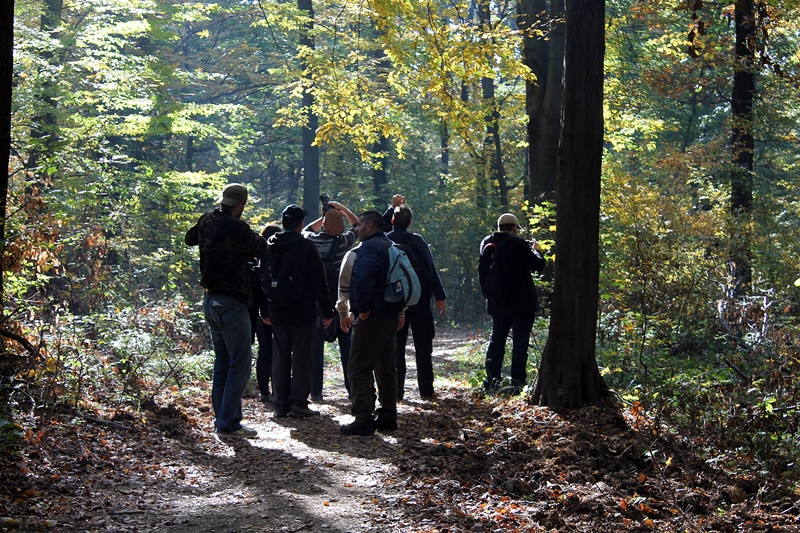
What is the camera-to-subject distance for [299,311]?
9086 mm

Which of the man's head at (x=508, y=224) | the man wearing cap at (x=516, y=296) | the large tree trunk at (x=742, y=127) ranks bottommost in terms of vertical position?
the man wearing cap at (x=516, y=296)

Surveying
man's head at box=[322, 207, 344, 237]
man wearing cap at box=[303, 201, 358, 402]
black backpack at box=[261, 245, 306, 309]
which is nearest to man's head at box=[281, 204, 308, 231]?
black backpack at box=[261, 245, 306, 309]

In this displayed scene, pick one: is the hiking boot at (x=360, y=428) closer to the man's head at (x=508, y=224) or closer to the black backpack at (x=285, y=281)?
the black backpack at (x=285, y=281)

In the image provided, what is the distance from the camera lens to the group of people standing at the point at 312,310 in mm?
8125

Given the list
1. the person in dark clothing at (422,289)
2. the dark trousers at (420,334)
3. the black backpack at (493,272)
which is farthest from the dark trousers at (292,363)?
the black backpack at (493,272)

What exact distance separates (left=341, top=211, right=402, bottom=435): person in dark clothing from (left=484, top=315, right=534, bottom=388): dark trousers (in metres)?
2.05

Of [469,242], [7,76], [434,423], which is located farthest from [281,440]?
[469,242]

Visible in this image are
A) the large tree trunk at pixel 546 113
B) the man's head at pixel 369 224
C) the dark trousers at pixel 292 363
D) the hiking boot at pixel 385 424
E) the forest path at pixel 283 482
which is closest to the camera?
the forest path at pixel 283 482

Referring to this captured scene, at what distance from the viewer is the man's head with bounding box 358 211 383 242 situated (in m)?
8.33

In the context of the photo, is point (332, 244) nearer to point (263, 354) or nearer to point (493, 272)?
point (263, 354)

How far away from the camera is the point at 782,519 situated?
16.6 ft

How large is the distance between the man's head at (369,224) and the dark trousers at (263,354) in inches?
99.9

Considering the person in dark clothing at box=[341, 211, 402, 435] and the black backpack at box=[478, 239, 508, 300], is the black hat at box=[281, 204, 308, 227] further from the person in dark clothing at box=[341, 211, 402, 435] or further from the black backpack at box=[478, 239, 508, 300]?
the black backpack at box=[478, 239, 508, 300]

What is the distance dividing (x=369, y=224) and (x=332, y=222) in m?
1.97
